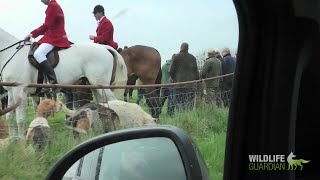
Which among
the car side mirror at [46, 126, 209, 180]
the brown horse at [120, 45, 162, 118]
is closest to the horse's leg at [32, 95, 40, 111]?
the car side mirror at [46, 126, 209, 180]

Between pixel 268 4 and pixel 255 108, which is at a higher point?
pixel 268 4

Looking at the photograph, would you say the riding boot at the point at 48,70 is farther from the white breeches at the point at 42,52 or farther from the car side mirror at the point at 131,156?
the car side mirror at the point at 131,156

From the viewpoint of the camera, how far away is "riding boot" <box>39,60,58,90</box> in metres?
4.96

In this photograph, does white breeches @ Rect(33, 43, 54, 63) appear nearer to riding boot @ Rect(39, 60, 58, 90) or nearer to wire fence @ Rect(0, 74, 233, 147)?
riding boot @ Rect(39, 60, 58, 90)

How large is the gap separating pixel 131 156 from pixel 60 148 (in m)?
1.15

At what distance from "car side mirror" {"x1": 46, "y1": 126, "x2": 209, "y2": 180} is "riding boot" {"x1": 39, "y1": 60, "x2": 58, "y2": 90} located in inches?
147

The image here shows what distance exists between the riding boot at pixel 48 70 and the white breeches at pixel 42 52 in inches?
2.1

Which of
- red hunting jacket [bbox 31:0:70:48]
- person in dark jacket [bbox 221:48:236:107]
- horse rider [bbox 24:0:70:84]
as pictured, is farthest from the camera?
horse rider [bbox 24:0:70:84]

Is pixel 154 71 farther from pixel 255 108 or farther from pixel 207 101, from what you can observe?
pixel 255 108

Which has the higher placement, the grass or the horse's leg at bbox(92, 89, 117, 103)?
the horse's leg at bbox(92, 89, 117, 103)

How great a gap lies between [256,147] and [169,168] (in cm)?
28

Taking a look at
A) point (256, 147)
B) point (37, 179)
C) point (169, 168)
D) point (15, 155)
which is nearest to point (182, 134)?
point (169, 168)

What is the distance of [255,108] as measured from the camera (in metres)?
1.41

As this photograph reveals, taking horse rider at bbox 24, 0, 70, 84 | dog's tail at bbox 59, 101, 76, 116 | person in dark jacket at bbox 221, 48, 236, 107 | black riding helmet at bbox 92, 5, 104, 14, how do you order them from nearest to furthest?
person in dark jacket at bbox 221, 48, 236, 107, black riding helmet at bbox 92, 5, 104, 14, dog's tail at bbox 59, 101, 76, 116, horse rider at bbox 24, 0, 70, 84
